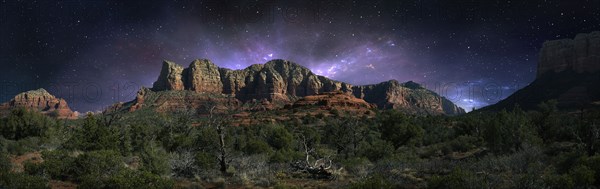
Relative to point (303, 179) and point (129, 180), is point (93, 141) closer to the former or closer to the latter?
point (129, 180)

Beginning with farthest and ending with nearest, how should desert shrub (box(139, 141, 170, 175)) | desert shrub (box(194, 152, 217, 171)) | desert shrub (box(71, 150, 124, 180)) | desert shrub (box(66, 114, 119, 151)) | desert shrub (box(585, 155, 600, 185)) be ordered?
desert shrub (box(66, 114, 119, 151))
desert shrub (box(194, 152, 217, 171))
desert shrub (box(139, 141, 170, 175))
desert shrub (box(71, 150, 124, 180))
desert shrub (box(585, 155, 600, 185))

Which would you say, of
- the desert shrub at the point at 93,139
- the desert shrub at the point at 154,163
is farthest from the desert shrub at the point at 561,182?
the desert shrub at the point at 93,139

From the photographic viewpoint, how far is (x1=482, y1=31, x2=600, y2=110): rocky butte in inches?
3457

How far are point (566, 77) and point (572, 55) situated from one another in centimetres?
2268

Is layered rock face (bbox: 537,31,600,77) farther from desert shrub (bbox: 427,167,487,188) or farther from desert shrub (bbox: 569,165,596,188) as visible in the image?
desert shrub (bbox: 427,167,487,188)

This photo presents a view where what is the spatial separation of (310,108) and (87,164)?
92.0m

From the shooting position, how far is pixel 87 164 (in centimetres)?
1340

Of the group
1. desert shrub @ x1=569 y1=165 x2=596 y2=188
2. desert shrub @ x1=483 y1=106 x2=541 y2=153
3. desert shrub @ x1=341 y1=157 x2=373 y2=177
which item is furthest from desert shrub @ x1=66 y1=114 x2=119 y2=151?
desert shrub @ x1=483 y1=106 x2=541 y2=153

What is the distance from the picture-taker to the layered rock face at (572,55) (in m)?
114

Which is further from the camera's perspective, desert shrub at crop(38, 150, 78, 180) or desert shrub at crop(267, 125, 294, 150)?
desert shrub at crop(267, 125, 294, 150)

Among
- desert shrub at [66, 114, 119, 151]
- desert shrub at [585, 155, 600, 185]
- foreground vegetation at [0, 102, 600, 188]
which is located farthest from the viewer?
desert shrub at [66, 114, 119, 151]

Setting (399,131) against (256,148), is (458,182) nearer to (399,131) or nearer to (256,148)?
(256,148)

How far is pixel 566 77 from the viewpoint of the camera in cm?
10919

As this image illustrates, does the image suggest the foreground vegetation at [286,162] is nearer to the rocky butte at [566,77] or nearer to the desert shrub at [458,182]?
the desert shrub at [458,182]
